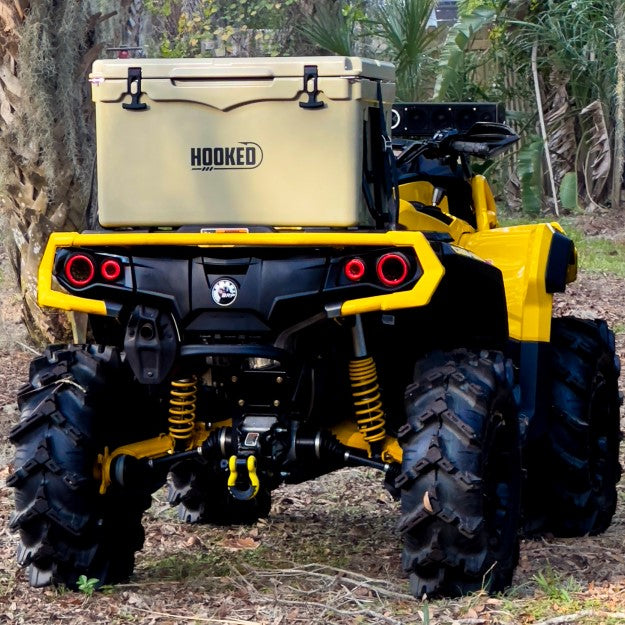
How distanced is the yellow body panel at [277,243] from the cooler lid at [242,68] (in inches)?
21.9

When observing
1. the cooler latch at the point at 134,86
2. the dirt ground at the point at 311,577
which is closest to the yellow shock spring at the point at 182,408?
the dirt ground at the point at 311,577

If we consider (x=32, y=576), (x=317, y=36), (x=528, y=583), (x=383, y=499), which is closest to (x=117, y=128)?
(x=32, y=576)

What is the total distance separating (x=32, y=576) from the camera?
16.3 feet

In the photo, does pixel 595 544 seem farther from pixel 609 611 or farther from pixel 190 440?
pixel 190 440

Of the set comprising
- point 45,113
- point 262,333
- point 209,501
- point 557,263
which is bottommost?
point 209,501

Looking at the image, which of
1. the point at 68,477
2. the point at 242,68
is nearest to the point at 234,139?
the point at 242,68

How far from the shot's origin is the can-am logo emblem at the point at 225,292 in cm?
463

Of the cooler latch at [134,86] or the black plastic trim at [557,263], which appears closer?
the cooler latch at [134,86]

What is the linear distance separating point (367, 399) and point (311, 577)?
841mm

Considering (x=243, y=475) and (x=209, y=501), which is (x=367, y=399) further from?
(x=209, y=501)

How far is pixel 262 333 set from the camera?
4.67 m

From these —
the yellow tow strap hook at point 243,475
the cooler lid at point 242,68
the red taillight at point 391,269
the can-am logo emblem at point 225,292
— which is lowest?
the yellow tow strap hook at point 243,475

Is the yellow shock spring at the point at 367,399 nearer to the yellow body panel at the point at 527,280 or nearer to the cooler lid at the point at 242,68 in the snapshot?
the yellow body panel at the point at 527,280

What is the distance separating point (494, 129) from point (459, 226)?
456 millimetres
